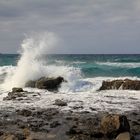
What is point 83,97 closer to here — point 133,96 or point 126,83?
point 133,96

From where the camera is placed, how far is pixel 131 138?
11.4m

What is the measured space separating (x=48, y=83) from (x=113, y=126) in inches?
497

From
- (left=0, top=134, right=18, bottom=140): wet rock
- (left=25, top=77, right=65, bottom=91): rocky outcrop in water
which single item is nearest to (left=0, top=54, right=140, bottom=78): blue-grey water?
(left=25, top=77, right=65, bottom=91): rocky outcrop in water

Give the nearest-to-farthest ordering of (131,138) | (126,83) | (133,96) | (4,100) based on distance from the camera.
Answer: (131,138) → (4,100) → (133,96) → (126,83)

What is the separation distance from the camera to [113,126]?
1199 centimetres

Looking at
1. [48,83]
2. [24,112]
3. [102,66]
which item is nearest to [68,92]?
[48,83]

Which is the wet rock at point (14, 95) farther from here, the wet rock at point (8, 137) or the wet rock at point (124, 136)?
the wet rock at point (124, 136)

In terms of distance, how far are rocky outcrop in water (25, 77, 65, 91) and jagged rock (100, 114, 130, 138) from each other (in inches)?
469

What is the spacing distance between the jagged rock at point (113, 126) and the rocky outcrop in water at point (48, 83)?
1191cm

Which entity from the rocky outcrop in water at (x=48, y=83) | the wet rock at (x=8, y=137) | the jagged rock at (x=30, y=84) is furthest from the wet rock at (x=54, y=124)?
the jagged rock at (x=30, y=84)

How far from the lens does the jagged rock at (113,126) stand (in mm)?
11898

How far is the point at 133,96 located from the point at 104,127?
8230 mm

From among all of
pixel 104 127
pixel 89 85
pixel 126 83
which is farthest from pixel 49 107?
pixel 89 85

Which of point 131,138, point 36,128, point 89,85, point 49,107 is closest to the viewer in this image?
point 131,138
